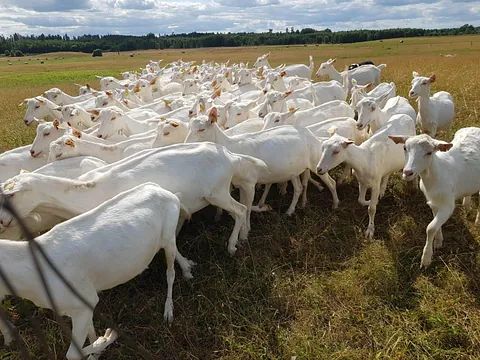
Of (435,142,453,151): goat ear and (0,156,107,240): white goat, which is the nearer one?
(435,142,453,151): goat ear

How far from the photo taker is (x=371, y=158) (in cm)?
635

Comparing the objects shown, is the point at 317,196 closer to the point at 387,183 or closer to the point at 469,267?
the point at 387,183

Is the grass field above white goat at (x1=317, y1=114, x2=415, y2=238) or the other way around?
the other way around

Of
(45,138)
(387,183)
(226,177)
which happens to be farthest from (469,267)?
(45,138)

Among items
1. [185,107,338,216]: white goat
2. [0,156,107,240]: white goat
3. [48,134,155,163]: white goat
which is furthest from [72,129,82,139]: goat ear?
[185,107,338,216]: white goat

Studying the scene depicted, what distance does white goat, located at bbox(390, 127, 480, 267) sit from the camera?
191 inches

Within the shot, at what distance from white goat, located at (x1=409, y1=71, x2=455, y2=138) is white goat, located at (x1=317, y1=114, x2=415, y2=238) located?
1.88m

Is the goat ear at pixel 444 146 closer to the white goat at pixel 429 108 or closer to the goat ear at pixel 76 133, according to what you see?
the white goat at pixel 429 108

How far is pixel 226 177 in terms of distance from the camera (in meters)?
5.64

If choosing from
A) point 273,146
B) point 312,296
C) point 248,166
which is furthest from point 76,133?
point 312,296

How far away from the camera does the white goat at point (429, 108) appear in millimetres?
8406

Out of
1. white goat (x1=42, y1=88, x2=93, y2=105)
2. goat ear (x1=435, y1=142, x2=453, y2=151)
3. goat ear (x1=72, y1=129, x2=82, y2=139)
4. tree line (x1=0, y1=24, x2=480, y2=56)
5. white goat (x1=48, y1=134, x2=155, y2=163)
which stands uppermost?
goat ear (x1=435, y1=142, x2=453, y2=151)

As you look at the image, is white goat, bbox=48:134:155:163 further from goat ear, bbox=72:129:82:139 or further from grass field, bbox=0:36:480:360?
grass field, bbox=0:36:480:360

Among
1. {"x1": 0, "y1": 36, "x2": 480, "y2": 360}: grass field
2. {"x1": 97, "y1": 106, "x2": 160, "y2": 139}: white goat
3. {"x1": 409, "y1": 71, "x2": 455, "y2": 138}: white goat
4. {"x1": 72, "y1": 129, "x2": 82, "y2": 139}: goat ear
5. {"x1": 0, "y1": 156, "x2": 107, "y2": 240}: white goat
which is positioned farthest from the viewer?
{"x1": 409, "y1": 71, "x2": 455, "y2": 138}: white goat
